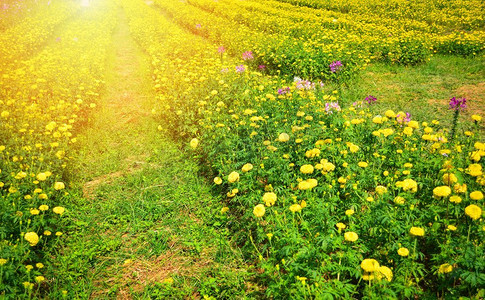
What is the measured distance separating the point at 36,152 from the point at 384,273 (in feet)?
13.7

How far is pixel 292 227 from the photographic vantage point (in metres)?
2.49

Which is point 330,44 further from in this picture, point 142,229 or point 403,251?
point 403,251

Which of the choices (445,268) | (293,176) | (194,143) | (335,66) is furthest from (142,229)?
(335,66)

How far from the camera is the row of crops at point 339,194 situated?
2.07m

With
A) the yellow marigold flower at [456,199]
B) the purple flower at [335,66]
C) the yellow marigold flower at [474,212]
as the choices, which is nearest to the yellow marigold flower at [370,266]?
the yellow marigold flower at [474,212]

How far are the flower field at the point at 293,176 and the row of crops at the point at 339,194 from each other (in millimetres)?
16

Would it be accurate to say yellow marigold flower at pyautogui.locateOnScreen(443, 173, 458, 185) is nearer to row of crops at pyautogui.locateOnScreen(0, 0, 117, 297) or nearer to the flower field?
the flower field

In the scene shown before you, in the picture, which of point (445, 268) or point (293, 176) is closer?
point (445, 268)

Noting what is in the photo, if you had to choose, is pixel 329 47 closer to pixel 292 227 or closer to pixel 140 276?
pixel 292 227

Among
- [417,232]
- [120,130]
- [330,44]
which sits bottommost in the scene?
[120,130]

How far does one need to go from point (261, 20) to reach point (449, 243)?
12688mm

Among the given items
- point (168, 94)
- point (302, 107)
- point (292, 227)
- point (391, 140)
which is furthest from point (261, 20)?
point (292, 227)

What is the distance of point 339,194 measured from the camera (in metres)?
3.00

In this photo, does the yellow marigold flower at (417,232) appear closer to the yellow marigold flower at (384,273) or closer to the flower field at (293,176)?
the flower field at (293,176)
